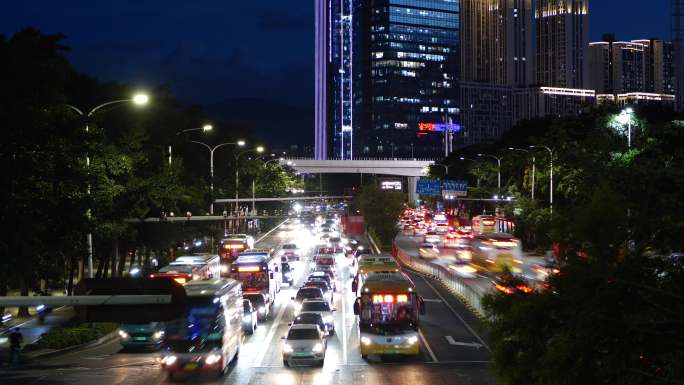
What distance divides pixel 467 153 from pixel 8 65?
115 meters

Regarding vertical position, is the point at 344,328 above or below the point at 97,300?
below

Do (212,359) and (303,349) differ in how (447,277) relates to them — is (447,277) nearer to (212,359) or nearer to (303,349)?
(303,349)

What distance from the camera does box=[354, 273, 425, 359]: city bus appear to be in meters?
29.4

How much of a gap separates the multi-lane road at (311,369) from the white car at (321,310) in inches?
22.9

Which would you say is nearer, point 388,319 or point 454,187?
point 388,319

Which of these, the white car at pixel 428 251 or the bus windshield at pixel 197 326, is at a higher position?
the bus windshield at pixel 197 326

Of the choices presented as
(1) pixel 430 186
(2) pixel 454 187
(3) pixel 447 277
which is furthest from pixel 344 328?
(1) pixel 430 186

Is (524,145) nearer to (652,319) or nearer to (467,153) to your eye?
(467,153)

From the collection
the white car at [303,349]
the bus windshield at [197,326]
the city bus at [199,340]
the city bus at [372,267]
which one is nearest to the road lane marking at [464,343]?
the city bus at [372,267]

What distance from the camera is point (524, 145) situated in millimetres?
103625

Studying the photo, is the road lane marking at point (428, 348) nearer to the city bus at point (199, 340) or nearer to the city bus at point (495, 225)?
the city bus at point (199, 340)

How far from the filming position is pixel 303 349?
92.8ft

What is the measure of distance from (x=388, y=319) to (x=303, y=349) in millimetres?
3492

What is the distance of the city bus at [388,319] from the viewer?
29422 mm
